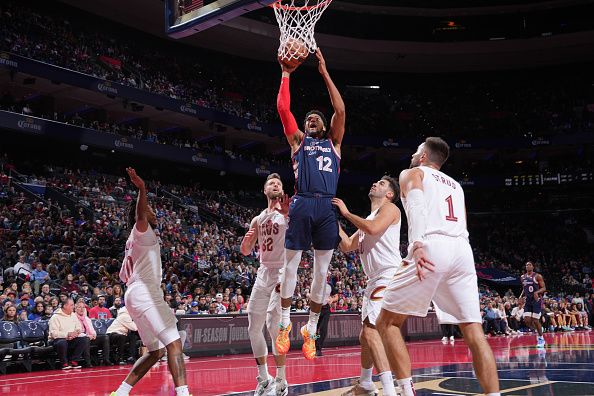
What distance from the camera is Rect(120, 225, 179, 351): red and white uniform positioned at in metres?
6.40

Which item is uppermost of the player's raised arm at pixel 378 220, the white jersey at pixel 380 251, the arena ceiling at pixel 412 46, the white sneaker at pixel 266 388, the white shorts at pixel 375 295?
the arena ceiling at pixel 412 46

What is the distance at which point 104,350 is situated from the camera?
13.0m

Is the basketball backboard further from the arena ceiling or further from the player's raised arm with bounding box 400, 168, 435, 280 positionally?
the arena ceiling

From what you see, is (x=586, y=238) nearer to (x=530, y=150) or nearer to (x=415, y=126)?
(x=530, y=150)

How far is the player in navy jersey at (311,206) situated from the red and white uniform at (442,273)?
1.58m

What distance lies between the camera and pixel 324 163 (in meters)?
6.69

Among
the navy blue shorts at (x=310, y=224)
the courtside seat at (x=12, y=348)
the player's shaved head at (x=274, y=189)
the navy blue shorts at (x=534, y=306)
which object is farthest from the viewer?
the navy blue shorts at (x=534, y=306)

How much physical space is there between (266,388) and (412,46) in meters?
34.6

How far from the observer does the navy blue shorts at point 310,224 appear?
6.51m

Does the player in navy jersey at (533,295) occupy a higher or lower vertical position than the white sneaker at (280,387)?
higher

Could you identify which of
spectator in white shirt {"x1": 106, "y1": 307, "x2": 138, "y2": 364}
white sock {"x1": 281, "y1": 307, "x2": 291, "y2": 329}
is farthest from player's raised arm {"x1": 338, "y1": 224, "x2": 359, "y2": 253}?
spectator in white shirt {"x1": 106, "y1": 307, "x2": 138, "y2": 364}

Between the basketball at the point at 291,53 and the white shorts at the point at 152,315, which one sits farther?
the basketball at the point at 291,53

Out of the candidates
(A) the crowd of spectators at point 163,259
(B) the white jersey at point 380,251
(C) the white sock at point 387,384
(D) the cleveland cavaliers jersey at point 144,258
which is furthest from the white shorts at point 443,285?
(A) the crowd of spectators at point 163,259

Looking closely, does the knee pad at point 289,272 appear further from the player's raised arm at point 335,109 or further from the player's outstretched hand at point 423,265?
the player's outstretched hand at point 423,265
